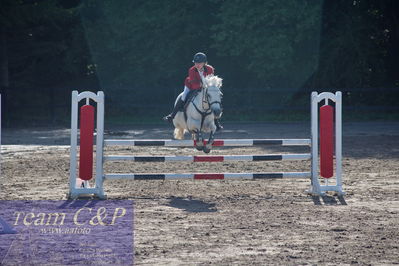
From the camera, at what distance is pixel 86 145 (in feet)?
35.9

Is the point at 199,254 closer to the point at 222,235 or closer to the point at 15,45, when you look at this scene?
the point at 222,235

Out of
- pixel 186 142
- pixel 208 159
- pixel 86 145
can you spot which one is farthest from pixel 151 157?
pixel 86 145

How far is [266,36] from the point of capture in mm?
33438

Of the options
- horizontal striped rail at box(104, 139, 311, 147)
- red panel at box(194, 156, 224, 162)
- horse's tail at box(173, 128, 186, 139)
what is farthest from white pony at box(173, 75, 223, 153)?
red panel at box(194, 156, 224, 162)

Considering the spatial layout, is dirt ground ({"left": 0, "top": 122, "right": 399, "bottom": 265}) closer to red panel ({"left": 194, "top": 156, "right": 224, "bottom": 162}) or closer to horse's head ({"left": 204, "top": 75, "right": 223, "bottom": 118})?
red panel ({"left": 194, "top": 156, "right": 224, "bottom": 162})

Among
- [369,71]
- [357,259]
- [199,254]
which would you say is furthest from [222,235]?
[369,71]

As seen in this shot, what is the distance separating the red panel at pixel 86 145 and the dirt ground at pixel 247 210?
1.63 feet

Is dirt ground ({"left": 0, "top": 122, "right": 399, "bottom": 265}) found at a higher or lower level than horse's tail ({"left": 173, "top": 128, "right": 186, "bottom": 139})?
lower

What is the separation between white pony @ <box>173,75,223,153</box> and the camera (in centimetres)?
1192

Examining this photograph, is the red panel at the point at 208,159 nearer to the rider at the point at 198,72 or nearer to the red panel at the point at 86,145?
the red panel at the point at 86,145

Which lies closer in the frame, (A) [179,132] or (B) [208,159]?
(B) [208,159]

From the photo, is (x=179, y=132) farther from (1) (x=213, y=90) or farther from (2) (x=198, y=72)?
(1) (x=213, y=90)

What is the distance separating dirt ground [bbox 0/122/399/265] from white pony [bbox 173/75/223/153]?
2.74 feet

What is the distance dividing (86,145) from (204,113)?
241 centimetres
